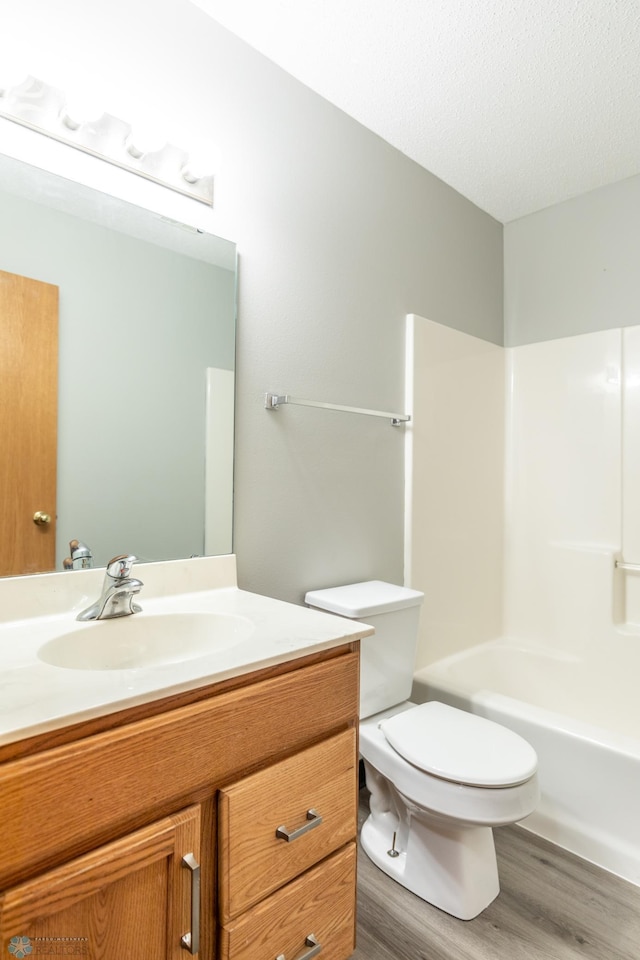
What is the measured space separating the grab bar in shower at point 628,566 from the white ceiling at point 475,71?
63.4 inches

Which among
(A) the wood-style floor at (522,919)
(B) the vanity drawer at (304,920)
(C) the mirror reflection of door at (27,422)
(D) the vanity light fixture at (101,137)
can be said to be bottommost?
(A) the wood-style floor at (522,919)

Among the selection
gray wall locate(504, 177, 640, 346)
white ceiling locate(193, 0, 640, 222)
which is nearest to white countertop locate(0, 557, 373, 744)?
white ceiling locate(193, 0, 640, 222)

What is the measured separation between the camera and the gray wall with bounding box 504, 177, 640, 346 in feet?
7.37

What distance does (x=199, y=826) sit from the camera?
841mm

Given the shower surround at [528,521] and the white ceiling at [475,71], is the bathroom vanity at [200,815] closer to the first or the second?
the shower surround at [528,521]

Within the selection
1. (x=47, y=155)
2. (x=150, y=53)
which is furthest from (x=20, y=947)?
(x=150, y=53)

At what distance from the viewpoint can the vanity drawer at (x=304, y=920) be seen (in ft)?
2.99

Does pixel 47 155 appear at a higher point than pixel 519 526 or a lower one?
higher

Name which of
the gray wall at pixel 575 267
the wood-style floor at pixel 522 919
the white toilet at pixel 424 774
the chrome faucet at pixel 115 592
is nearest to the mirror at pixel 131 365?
the chrome faucet at pixel 115 592

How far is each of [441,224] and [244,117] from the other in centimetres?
101

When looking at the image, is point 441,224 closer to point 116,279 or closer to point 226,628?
point 116,279

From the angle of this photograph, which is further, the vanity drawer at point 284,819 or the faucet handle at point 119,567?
the faucet handle at point 119,567

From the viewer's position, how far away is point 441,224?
226 centimetres

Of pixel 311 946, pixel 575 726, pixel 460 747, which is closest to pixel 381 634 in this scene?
pixel 460 747
